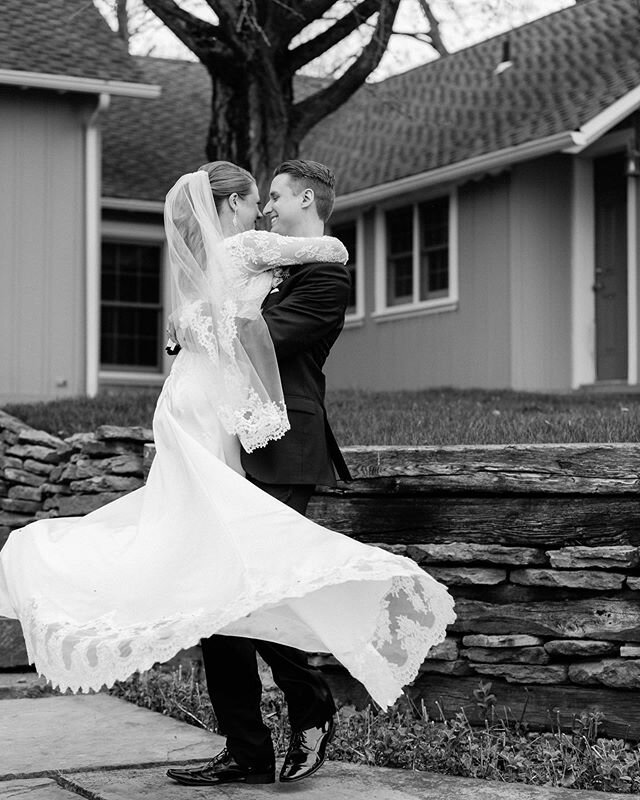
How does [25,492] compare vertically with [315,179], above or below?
below

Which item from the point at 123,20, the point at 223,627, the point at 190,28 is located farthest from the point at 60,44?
the point at 223,627

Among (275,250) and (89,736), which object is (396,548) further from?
(275,250)

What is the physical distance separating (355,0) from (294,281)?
9167 mm

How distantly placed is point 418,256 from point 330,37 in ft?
15.7

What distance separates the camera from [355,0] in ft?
42.8

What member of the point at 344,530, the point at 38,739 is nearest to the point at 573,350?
the point at 344,530

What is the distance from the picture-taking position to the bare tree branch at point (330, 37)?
1284 cm

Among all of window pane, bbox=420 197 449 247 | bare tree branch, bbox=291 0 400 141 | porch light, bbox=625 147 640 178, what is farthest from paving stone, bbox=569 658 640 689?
window pane, bbox=420 197 449 247

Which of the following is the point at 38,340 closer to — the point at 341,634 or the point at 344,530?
the point at 344,530

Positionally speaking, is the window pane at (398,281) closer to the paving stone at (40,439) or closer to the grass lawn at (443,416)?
the grass lawn at (443,416)

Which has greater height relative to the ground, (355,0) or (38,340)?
(355,0)

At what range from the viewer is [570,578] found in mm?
5441

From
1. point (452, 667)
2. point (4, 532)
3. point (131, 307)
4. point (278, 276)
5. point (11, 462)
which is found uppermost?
point (131, 307)

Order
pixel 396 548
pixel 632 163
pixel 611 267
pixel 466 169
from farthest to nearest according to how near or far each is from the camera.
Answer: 1. pixel 466 169
2. pixel 611 267
3. pixel 632 163
4. pixel 396 548
